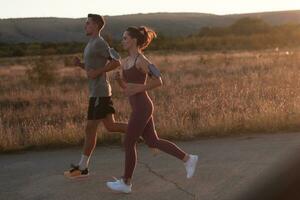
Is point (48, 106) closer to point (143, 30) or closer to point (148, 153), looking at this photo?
point (148, 153)

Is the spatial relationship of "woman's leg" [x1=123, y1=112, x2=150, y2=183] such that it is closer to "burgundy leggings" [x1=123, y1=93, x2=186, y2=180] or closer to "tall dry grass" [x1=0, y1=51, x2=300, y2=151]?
"burgundy leggings" [x1=123, y1=93, x2=186, y2=180]

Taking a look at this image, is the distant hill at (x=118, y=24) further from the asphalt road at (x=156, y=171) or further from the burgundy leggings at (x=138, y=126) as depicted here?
the burgundy leggings at (x=138, y=126)

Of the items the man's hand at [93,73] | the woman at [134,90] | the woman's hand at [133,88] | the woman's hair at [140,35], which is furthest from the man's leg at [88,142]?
the woman's hair at [140,35]

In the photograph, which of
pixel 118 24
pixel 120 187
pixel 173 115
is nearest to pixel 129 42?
pixel 120 187

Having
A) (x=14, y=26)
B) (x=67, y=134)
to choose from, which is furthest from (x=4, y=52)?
(x=67, y=134)

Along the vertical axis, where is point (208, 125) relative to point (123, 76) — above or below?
below

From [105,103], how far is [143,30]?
1018 mm

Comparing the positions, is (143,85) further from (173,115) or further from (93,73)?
(173,115)

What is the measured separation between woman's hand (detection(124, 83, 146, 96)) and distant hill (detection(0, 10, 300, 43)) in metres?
112

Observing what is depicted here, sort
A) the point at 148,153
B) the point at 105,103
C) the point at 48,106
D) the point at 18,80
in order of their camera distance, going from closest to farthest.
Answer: the point at 105,103, the point at 148,153, the point at 48,106, the point at 18,80

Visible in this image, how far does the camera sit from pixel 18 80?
1144 inches

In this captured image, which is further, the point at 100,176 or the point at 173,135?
the point at 173,135

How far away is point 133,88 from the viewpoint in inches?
239

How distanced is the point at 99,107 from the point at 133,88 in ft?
2.67
